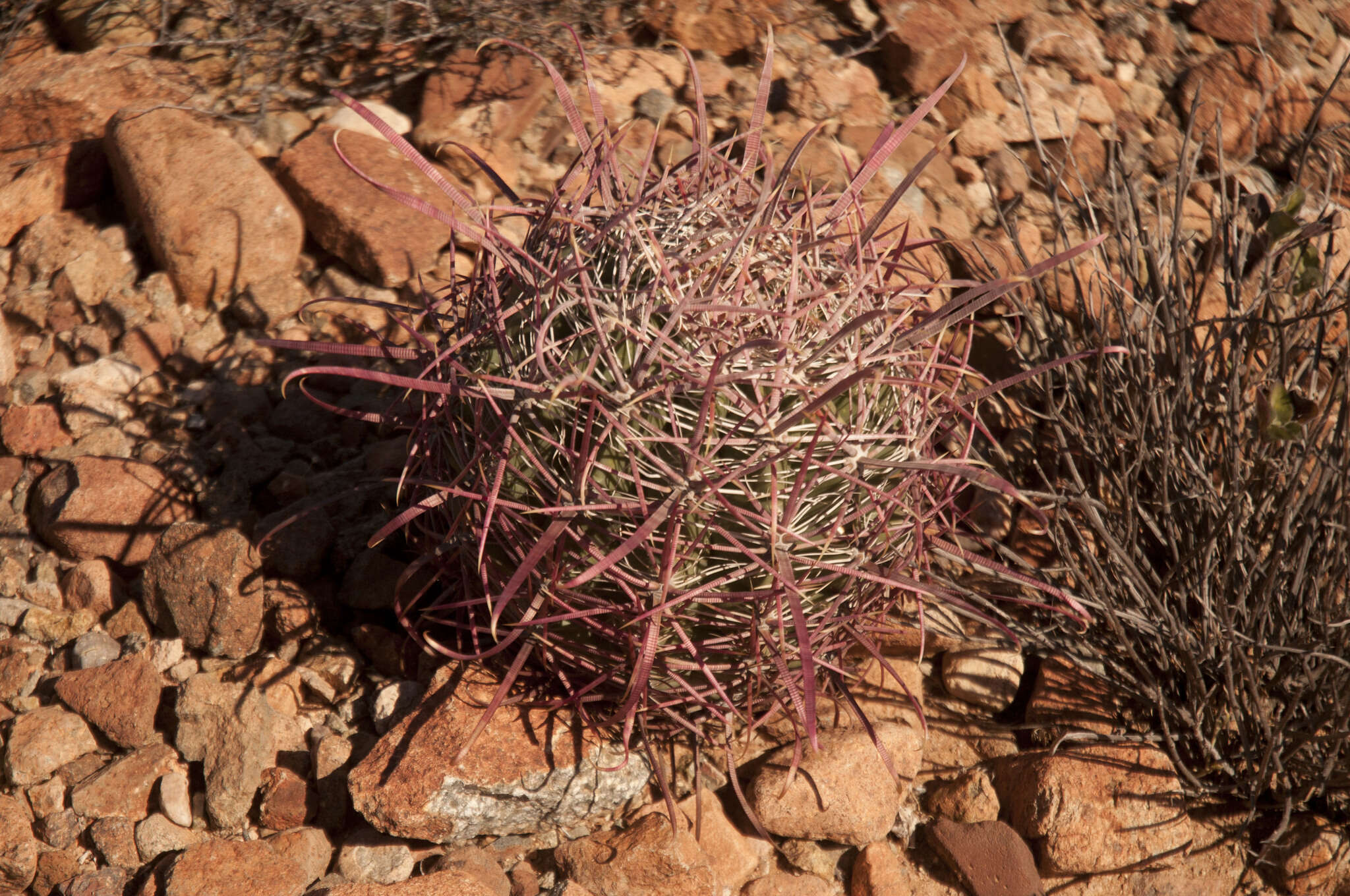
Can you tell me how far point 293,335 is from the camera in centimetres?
221

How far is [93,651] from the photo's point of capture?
1747 millimetres

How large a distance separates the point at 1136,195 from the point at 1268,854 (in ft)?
3.85

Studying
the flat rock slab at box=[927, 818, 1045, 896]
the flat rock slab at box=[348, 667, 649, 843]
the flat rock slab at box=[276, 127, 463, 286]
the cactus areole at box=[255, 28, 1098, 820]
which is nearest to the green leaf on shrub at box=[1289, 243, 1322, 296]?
the cactus areole at box=[255, 28, 1098, 820]

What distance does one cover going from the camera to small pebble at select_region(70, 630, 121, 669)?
173 centimetres

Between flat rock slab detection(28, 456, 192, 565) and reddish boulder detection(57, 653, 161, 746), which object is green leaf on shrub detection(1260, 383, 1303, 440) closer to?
reddish boulder detection(57, 653, 161, 746)

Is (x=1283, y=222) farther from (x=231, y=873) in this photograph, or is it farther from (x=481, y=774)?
(x=231, y=873)

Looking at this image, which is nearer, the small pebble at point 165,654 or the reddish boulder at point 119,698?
the reddish boulder at point 119,698

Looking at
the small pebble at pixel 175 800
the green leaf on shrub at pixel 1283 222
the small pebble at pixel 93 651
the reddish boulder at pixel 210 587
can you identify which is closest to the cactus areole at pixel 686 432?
the green leaf on shrub at pixel 1283 222

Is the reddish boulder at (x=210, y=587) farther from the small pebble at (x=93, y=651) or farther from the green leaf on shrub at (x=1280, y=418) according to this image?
the green leaf on shrub at (x=1280, y=418)

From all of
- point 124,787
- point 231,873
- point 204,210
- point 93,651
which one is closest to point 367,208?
point 204,210

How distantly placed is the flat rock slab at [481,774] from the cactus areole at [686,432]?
0.06 meters

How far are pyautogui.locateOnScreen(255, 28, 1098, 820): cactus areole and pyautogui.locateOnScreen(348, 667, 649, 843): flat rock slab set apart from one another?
0.06 m

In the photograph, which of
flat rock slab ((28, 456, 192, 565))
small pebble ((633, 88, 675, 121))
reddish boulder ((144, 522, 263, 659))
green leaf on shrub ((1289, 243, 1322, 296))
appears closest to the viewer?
green leaf on shrub ((1289, 243, 1322, 296))

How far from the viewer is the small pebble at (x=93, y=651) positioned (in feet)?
5.69
